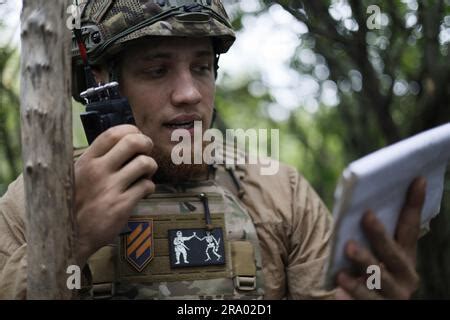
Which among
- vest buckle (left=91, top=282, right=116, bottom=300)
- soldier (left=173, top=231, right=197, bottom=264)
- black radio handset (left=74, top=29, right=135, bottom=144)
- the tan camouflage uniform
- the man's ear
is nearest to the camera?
black radio handset (left=74, top=29, right=135, bottom=144)

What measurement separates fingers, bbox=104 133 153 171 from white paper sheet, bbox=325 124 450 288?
0.74 m

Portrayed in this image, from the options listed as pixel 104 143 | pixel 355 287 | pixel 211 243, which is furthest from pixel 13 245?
pixel 355 287

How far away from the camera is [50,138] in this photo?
1.86m

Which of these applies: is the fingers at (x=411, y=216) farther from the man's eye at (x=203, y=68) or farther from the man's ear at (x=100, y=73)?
the man's ear at (x=100, y=73)

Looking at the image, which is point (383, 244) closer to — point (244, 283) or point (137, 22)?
point (244, 283)

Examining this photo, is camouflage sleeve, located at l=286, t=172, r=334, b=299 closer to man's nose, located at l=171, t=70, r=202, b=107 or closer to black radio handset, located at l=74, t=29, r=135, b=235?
man's nose, located at l=171, t=70, r=202, b=107

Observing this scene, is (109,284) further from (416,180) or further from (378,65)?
(378,65)

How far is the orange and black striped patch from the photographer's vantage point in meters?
2.53

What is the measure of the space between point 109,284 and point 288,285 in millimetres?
849

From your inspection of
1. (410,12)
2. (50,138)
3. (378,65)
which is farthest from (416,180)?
(378,65)

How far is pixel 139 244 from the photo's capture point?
8.37 feet

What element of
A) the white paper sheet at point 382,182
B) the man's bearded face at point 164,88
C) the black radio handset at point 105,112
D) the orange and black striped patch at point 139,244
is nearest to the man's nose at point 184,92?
the man's bearded face at point 164,88

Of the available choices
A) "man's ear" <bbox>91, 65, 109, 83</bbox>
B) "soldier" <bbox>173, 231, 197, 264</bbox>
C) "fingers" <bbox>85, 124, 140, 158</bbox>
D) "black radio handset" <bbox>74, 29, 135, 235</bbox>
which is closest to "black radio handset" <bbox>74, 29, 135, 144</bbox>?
"black radio handset" <bbox>74, 29, 135, 235</bbox>

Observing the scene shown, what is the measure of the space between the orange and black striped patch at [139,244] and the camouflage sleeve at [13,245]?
0.43 meters
